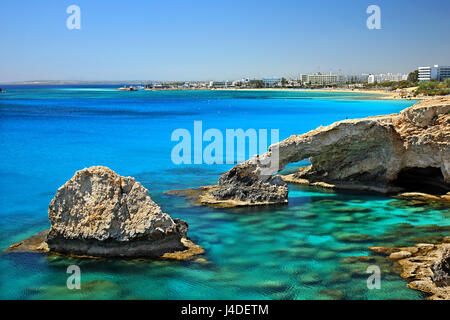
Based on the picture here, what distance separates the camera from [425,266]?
10812 millimetres

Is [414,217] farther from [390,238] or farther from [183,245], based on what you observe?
[183,245]

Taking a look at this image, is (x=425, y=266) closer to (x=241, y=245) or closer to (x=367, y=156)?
(x=241, y=245)

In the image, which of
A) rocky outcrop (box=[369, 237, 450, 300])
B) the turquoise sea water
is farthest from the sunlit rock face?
rocky outcrop (box=[369, 237, 450, 300])

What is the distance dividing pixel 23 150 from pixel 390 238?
28.4m

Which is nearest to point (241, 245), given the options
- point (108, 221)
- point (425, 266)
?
point (108, 221)

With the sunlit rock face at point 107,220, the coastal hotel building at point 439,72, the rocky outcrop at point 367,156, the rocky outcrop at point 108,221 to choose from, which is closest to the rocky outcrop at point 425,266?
the rocky outcrop at point 108,221

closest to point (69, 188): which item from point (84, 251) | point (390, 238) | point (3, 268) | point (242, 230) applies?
point (84, 251)

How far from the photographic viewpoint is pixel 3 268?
1119 cm

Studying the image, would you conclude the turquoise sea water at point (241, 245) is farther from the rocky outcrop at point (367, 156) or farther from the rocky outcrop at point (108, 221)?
the rocky outcrop at point (367, 156)

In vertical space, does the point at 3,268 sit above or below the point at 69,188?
below

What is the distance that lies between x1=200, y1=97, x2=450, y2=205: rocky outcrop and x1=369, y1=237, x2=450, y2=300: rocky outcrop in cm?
582

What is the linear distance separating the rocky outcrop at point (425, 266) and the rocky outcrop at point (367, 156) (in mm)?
5825

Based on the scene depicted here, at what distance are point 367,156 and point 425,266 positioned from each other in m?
8.58
